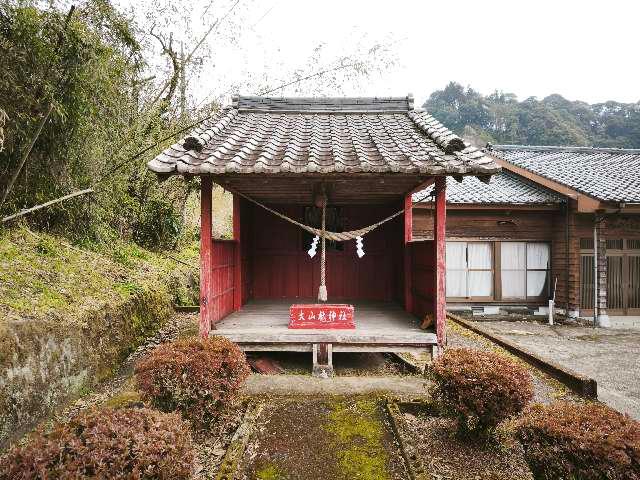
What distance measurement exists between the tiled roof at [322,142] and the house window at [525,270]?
23.2ft

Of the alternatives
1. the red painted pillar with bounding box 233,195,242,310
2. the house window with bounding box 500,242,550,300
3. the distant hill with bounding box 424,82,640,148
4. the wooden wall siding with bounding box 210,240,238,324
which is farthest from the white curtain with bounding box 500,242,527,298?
the distant hill with bounding box 424,82,640,148

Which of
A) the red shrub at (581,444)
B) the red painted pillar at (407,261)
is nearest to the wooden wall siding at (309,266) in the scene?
the red painted pillar at (407,261)

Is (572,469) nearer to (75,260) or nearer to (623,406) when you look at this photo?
(623,406)

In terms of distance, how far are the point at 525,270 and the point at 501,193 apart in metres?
2.59

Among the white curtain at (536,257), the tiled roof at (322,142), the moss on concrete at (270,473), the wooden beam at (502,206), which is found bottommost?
the moss on concrete at (270,473)

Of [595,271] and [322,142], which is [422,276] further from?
[595,271]

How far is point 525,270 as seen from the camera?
1298cm

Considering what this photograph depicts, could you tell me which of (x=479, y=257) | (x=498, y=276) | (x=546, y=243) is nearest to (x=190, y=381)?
(x=479, y=257)

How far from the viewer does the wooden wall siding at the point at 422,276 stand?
20.2 feet

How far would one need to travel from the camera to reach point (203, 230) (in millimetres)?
5488

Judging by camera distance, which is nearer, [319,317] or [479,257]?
[319,317]

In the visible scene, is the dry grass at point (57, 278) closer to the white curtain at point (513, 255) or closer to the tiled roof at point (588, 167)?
the white curtain at point (513, 255)

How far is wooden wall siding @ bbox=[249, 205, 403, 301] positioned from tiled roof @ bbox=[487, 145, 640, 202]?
7012mm

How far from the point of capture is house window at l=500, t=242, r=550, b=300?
1291 cm
